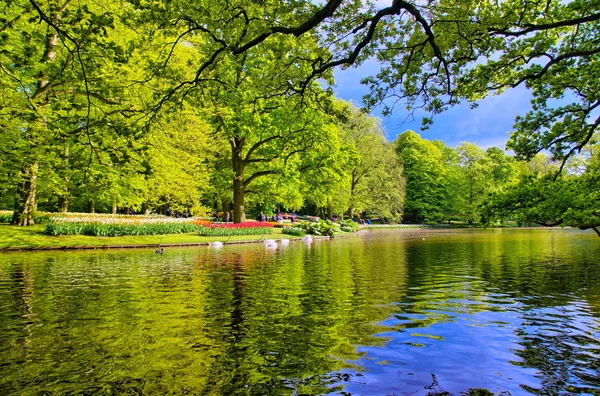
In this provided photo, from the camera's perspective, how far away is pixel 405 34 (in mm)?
11289

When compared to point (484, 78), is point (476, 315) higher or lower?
lower

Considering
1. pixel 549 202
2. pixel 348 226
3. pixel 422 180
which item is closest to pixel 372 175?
pixel 348 226

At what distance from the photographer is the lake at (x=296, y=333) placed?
4.89 m

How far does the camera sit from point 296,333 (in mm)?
6883

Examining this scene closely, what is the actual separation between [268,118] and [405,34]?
2143cm

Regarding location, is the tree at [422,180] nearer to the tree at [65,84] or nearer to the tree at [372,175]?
the tree at [372,175]

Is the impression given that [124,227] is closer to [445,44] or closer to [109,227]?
[109,227]

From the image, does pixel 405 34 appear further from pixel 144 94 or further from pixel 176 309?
pixel 144 94

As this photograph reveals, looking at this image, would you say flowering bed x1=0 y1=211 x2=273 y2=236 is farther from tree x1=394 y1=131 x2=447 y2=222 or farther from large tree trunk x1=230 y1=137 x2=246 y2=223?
tree x1=394 y1=131 x2=447 y2=222

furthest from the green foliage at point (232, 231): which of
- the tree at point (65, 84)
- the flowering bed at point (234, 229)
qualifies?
the tree at point (65, 84)

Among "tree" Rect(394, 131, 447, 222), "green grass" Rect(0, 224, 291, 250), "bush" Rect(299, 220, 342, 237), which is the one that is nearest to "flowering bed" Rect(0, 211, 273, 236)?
"green grass" Rect(0, 224, 291, 250)

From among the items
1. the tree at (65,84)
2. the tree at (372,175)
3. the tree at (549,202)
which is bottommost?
the tree at (549,202)

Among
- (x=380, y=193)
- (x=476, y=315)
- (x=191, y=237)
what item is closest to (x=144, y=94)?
(x=191, y=237)

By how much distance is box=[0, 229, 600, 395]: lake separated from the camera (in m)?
4.89
